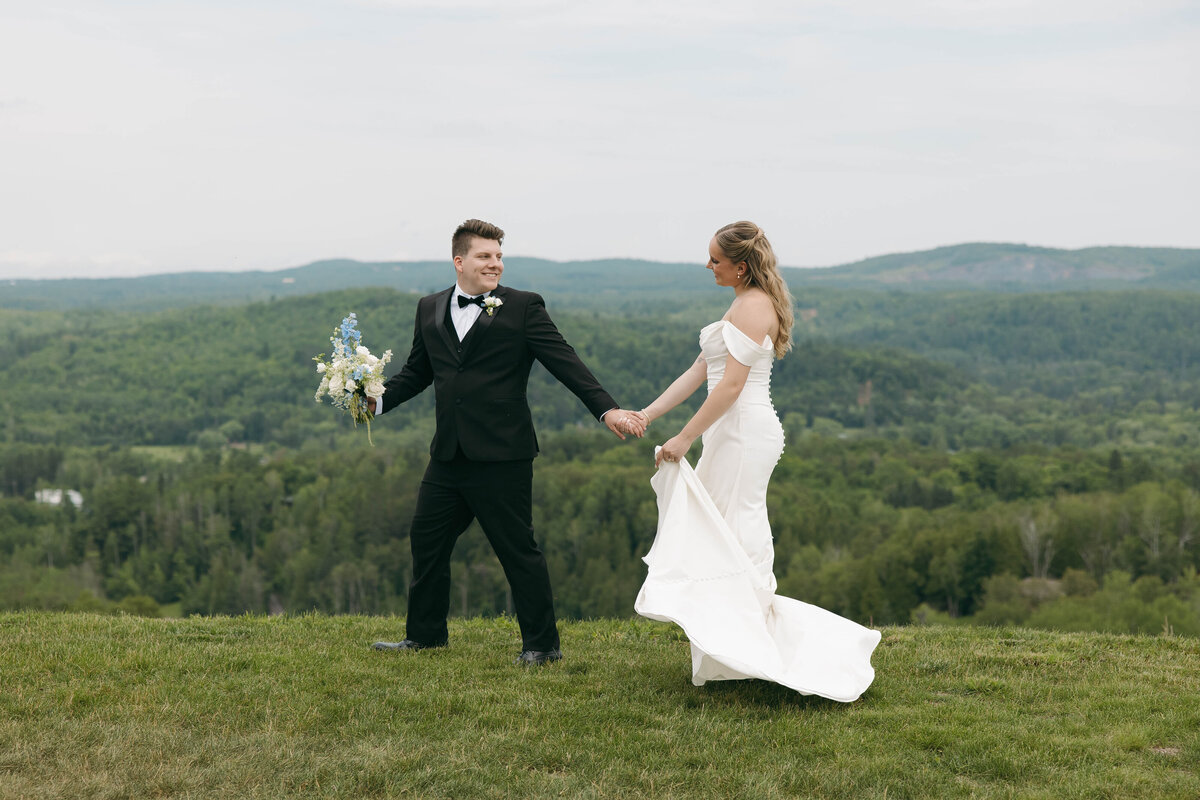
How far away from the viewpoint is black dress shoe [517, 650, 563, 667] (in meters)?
6.98

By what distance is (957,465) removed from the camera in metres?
96.8

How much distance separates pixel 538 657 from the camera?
23.0 feet

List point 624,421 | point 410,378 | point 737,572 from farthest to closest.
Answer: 1. point 410,378
2. point 624,421
3. point 737,572

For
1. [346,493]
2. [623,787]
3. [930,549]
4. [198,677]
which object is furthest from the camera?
[346,493]

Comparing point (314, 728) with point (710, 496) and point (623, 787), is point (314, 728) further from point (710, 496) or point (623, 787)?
point (710, 496)

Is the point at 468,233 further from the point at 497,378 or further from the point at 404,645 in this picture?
the point at 404,645

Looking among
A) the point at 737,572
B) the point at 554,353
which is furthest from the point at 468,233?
the point at 737,572

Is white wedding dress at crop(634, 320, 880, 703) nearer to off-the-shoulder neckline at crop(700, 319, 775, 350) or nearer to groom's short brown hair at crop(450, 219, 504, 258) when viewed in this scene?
off-the-shoulder neckline at crop(700, 319, 775, 350)

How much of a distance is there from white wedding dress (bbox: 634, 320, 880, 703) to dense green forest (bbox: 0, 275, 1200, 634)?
40.4 ft

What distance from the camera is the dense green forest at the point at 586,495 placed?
2445 inches

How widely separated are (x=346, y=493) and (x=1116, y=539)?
58.6m

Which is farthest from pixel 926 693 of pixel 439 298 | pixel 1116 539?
pixel 1116 539

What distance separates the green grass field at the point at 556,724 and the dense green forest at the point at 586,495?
11.7 m

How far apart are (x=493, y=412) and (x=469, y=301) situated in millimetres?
780
